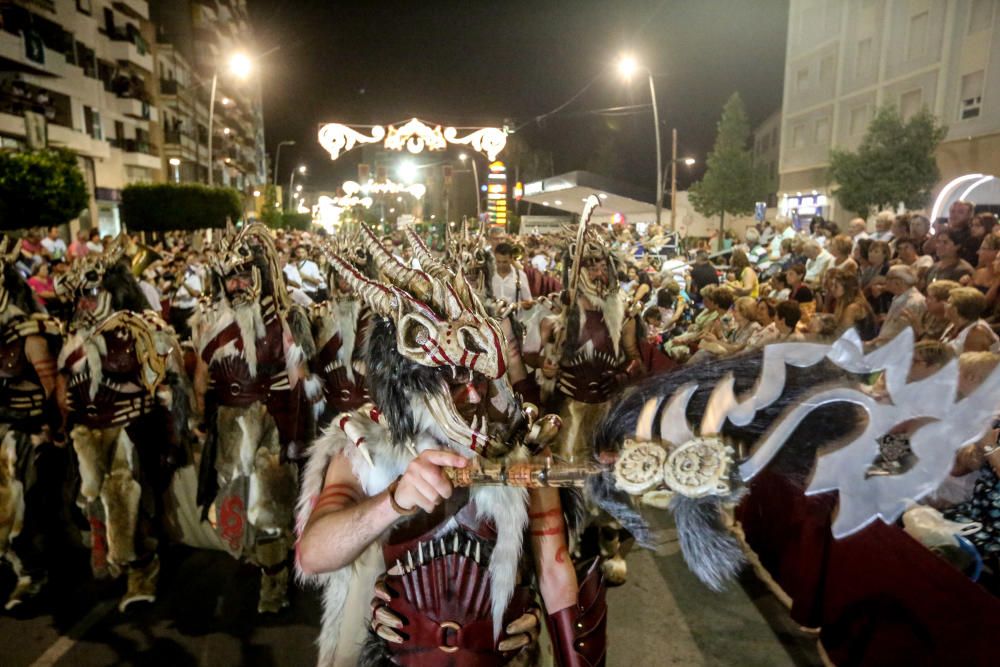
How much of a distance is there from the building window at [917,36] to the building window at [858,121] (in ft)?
11.4

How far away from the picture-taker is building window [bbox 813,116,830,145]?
3285 cm

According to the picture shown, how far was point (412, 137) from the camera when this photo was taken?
9609 mm

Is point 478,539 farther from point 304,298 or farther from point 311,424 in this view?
point 304,298

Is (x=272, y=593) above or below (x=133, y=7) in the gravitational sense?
below

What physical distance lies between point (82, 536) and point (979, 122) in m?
26.8

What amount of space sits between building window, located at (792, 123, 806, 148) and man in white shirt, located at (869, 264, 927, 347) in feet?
107

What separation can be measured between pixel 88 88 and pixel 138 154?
8.31 metres

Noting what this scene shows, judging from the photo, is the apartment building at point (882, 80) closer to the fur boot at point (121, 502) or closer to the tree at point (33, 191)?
the fur boot at point (121, 502)

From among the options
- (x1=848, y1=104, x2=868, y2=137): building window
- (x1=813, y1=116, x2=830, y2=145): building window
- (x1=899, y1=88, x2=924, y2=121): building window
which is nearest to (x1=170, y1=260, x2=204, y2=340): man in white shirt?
(x1=899, y1=88, x2=924, y2=121): building window

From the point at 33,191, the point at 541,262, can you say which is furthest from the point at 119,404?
the point at 33,191

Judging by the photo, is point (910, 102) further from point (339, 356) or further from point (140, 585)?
point (140, 585)

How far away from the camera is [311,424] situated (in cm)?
480

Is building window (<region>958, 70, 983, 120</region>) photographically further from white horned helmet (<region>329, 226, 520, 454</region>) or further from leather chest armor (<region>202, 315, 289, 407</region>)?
white horned helmet (<region>329, 226, 520, 454</region>)

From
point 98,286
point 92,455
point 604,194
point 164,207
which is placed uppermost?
point 604,194
